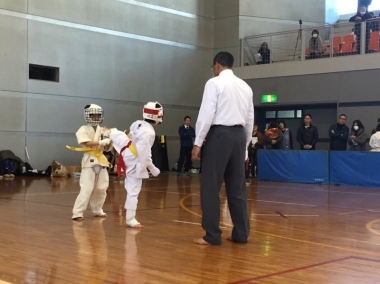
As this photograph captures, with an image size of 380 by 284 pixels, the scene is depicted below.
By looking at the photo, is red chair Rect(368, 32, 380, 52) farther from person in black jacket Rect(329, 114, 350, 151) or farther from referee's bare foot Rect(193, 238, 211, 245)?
referee's bare foot Rect(193, 238, 211, 245)

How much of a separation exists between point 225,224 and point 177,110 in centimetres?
1533

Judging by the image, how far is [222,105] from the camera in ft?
19.7

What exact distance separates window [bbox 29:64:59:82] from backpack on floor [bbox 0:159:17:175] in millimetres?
3020

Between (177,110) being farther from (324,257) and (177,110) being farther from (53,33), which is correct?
(324,257)

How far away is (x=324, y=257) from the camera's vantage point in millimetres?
5578

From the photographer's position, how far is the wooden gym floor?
4719 millimetres

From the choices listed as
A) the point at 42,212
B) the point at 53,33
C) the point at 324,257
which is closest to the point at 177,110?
the point at 53,33

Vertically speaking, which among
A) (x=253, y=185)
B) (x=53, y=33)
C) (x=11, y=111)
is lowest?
(x=253, y=185)

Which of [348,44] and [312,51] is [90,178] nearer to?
[348,44]

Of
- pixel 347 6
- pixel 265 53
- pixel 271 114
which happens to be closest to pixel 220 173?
pixel 265 53

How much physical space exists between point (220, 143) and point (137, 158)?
1.61 metres

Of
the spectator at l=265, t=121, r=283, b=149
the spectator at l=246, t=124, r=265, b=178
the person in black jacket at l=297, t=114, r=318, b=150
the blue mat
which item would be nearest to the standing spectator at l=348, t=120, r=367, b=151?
Result: the person in black jacket at l=297, t=114, r=318, b=150

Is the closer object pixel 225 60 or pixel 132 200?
pixel 225 60

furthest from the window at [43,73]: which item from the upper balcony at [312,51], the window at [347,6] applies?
the window at [347,6]
